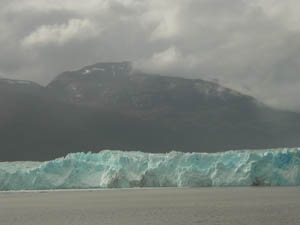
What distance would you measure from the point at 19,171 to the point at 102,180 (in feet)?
20.8

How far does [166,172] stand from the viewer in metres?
37.2

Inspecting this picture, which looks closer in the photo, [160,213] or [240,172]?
[160,213]

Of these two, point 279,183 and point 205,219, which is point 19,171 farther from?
point 205,219

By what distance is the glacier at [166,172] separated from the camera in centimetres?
3556

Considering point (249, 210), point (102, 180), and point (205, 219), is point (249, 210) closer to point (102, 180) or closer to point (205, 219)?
point (205, 219)

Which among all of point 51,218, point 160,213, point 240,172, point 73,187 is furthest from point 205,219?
point 73,187

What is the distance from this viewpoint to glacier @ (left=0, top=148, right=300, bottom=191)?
117 ft

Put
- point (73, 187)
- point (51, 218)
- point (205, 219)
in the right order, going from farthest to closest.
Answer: point (73, 187) → point (51, 218) → point (205, 219)

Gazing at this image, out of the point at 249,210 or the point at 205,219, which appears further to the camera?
the point at 249,210

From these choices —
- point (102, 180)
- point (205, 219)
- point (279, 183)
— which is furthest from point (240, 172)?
point (205, 219)

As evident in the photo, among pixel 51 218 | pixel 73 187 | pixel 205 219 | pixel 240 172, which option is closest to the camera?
pixel 205 219

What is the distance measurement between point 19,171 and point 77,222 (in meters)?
21.2

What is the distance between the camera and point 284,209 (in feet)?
64.3

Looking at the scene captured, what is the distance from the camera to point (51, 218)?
18938 mm
